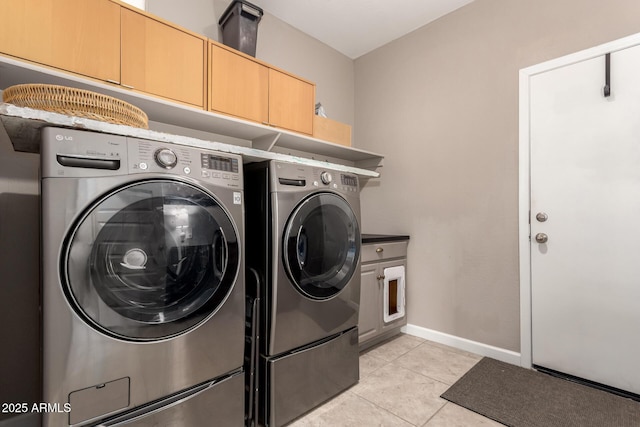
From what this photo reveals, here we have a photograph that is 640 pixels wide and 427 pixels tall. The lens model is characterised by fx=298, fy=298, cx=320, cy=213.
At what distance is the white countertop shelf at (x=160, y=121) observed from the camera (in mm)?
993

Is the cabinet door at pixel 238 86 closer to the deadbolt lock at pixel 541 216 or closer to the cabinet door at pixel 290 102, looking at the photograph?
the cabinet door at pixel 290 102

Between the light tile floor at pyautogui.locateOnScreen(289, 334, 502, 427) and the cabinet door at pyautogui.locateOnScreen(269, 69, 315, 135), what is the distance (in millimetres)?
1798

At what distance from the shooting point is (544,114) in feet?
6.64

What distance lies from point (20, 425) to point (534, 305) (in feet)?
9.72

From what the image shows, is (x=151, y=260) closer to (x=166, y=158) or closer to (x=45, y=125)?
(x=166, y=158)

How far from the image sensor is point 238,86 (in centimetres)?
191

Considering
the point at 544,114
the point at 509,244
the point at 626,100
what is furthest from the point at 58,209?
the point at 626,100

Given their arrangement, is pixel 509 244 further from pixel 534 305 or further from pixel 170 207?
pixel 170 207

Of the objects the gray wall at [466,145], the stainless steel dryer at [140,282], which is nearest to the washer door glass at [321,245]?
the stainless steel dryer at [140,282]

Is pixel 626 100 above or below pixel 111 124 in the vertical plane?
above

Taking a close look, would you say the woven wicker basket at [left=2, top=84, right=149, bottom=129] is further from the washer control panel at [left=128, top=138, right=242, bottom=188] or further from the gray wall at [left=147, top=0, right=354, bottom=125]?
the gray wall at [left=147, top=0, right=354, bottom=125]

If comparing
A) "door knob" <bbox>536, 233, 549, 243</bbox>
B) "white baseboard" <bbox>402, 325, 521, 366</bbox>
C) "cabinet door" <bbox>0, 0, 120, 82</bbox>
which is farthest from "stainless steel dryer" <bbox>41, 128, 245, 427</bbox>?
"door knob" <bbox>536, 233, 549, 243</bbox>

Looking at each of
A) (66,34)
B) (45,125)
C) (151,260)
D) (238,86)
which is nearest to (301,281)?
(151,260)

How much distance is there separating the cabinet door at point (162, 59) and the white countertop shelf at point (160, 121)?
0.08m
